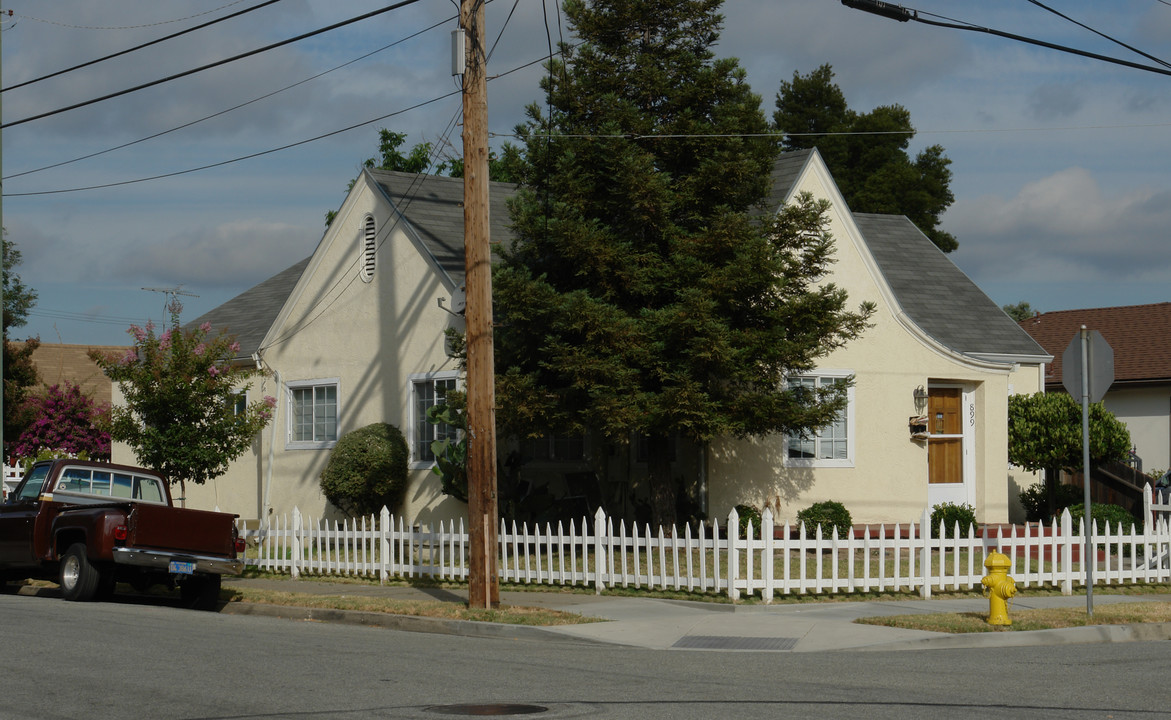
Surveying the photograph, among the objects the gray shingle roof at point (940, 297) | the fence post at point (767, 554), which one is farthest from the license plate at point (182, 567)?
the gray shingle roof at point (940, 297)

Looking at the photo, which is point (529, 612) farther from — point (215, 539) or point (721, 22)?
point (721, 22)

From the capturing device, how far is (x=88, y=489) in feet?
53.2

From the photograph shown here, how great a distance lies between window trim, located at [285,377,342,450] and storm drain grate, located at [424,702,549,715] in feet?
49.2

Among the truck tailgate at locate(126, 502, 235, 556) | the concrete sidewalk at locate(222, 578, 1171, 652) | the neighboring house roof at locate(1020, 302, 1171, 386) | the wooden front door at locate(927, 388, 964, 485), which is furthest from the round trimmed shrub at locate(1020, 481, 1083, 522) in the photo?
the truck tailgate at locate(126, 502, 235, 556)

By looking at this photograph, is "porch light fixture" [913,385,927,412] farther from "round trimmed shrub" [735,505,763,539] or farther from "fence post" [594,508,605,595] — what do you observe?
"fence post" [594,508,605,595]

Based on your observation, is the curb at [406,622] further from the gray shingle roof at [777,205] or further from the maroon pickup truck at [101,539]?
the gray shingle roof at [777,205]

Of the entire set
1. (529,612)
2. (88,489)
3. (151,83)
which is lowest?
(529,612)

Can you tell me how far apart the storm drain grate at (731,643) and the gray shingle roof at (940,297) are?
39.2 ft

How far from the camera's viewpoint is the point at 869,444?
21031 mm

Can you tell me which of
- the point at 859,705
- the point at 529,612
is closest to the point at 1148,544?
the point at 529,612

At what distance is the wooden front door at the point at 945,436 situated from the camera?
22.2 metres

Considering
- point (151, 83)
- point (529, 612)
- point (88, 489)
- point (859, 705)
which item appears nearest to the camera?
point (859, 705)

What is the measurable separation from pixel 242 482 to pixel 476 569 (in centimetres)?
1268

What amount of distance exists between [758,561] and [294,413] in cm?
1002
